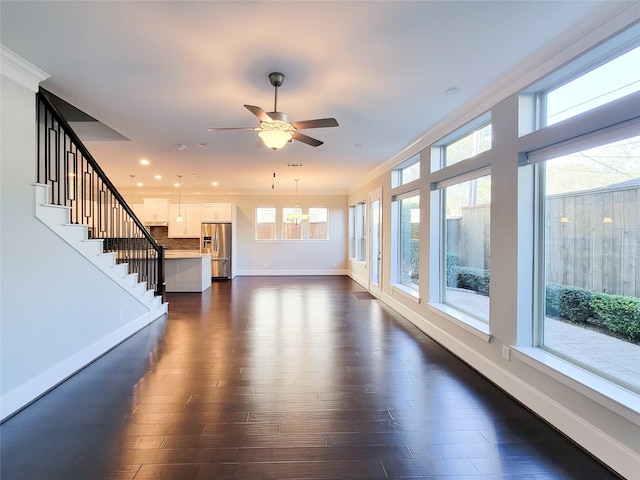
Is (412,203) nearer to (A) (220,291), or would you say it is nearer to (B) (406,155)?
(B) (406,155)

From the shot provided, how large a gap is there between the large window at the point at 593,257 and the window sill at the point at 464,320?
0.53 metres

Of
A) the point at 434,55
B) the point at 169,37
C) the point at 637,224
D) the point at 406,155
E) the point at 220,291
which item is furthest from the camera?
the point at 220,291

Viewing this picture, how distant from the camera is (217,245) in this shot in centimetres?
920

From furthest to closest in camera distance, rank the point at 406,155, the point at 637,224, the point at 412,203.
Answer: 1. the point at 412,203
2. the point at 406,155
3. the point at 637,224

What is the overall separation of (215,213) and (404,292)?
6.32 metres

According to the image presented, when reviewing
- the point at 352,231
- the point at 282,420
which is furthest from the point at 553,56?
the point at 352,231

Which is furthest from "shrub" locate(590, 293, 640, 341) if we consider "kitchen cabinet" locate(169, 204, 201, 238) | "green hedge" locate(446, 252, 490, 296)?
"kitchen cabinet" locate(169, 204, 201, 238)

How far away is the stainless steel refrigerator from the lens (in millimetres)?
9203

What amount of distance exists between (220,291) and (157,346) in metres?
3.67

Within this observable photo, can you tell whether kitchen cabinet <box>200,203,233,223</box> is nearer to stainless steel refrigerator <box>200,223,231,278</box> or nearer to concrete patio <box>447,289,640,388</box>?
stainless steel refrigerator <box>200,223,231,278</box>

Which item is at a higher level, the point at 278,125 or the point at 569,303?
the point at 278,125

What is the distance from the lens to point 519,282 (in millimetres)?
2646

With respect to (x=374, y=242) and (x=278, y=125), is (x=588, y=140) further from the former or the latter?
(x=374, y=242)

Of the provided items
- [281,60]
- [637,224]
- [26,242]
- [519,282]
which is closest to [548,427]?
[519,282]
